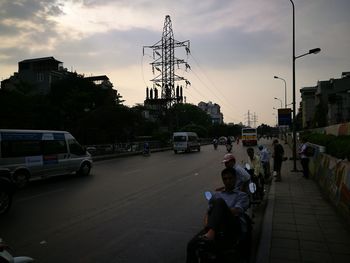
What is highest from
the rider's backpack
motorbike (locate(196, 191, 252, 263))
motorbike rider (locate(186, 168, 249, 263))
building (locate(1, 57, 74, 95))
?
building (locate(1, 57, 74, 95))

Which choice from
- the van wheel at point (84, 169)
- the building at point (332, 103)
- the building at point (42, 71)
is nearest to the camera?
the van wheel at point (84, 169)

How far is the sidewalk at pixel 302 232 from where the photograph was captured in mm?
5445

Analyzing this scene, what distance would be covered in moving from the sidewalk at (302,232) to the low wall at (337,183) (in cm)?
23

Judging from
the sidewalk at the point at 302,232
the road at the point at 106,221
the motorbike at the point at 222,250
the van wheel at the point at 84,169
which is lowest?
the road at the point at 106,221

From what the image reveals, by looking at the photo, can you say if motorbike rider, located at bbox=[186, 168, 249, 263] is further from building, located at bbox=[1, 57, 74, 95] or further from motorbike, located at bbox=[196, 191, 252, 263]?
building, located at bbox=[1, 57, 74, 95]

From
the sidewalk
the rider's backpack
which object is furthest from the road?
the rider's backpack

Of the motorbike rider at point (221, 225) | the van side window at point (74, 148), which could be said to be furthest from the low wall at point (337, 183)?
the van side window at point (74, 148)

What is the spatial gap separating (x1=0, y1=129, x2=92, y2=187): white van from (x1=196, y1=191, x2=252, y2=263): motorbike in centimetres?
1098

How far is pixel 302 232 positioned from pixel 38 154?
1128 cm

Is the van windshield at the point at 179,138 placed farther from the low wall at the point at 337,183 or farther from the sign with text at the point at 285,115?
the low wall at the point at 337,183

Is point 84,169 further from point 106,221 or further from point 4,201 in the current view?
point 106,221

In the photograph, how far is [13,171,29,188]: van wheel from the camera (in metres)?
13.4

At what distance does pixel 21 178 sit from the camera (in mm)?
13648

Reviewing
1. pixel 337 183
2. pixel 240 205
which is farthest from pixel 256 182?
pixel 240 205
